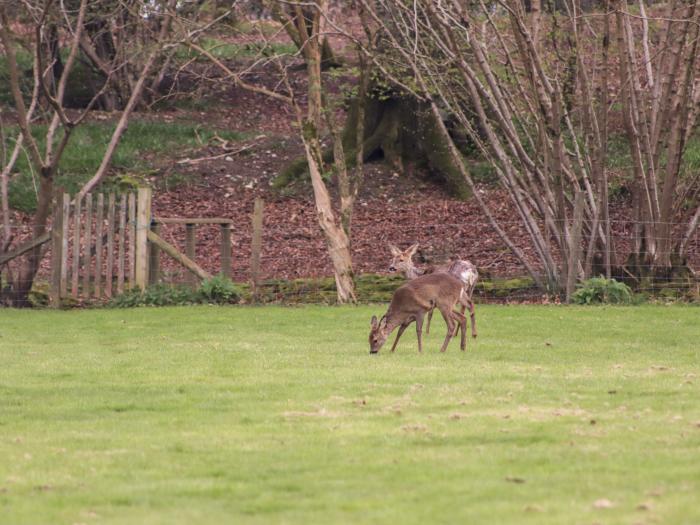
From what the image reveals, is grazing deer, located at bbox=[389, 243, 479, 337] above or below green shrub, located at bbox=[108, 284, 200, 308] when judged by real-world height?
above

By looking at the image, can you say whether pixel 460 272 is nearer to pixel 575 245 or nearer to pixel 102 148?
pixel 575 245

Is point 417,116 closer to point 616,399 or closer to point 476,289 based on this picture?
point 476,289

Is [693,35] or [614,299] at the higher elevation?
[693,35]

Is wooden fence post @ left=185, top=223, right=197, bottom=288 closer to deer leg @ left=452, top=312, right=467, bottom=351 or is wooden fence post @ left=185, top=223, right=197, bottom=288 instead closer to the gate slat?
the gate slat

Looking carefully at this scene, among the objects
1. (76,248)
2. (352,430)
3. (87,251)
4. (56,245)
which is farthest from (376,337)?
(56,245)

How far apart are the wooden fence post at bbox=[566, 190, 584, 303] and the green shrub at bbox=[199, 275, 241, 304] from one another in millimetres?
5539

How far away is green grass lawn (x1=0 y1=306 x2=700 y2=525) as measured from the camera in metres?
6.79

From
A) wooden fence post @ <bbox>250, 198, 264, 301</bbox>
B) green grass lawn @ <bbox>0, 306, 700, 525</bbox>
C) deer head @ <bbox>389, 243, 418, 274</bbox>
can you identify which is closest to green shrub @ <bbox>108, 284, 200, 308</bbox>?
wooden fence post @ <bbox>250, 198, 264, 301</bbox>

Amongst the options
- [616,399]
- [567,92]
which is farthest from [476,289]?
[616,399]

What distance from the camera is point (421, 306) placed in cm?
1406

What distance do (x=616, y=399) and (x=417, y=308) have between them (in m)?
4.20

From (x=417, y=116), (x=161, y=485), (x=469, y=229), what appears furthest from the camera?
(x=417, y=116)

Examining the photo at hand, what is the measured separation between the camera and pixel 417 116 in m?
30.3

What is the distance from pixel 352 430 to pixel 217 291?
12.2 metres
